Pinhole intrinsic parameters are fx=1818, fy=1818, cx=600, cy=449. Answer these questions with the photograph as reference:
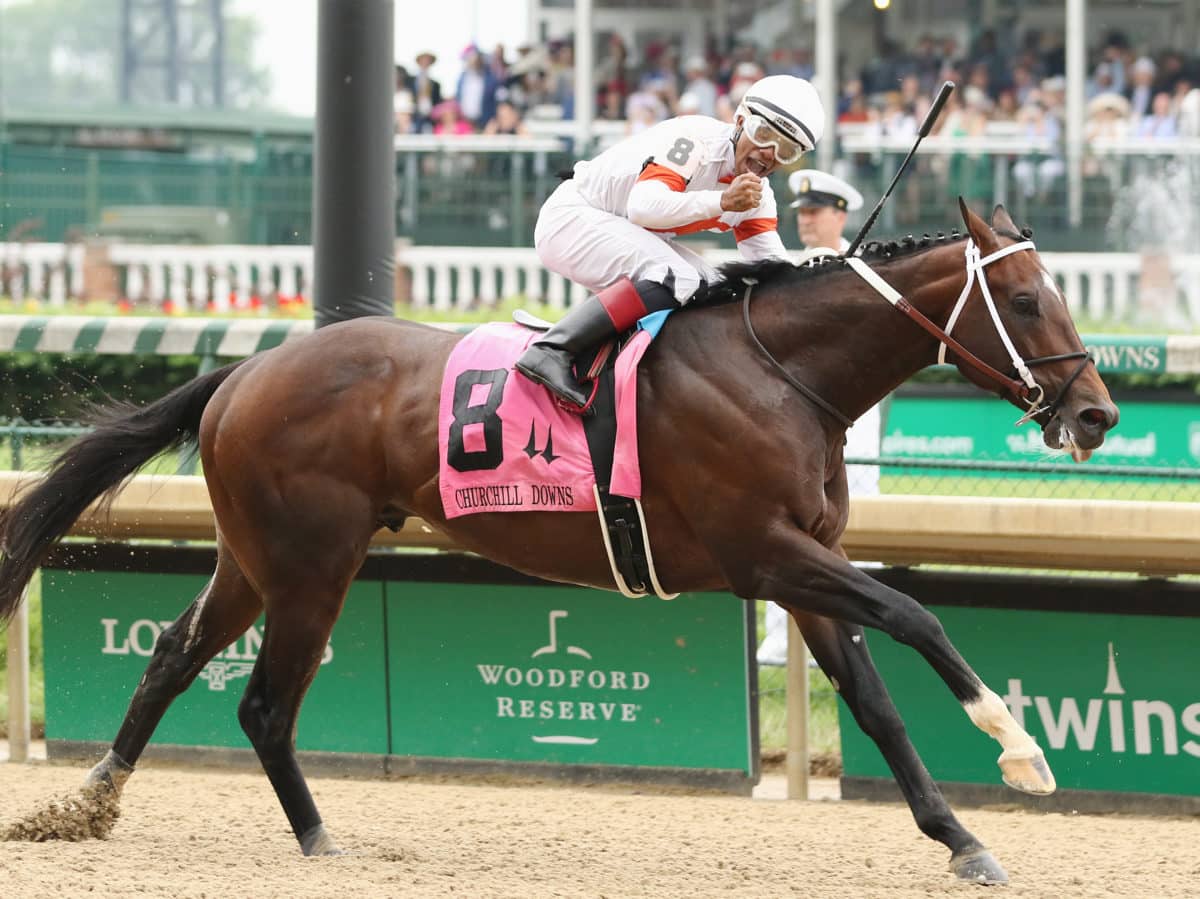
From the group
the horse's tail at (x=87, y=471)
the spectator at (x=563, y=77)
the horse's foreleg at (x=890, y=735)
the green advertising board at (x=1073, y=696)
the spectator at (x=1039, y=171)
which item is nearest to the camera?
the horse's foreleg at (x=890, y=735)

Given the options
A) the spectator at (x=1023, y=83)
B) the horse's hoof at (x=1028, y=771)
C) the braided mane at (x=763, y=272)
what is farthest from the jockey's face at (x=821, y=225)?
the spectator at (x=1023, y=83)

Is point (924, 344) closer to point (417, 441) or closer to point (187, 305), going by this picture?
point (417, 441)

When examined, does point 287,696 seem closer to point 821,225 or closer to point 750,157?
point 750,157

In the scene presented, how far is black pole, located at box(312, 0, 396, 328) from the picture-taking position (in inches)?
242

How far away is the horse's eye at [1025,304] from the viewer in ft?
16.0

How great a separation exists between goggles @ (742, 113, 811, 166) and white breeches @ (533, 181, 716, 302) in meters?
0.42

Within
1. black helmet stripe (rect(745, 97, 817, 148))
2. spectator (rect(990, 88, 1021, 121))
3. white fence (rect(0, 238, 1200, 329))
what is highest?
spectator (rect(990, 88, 1021, 121))

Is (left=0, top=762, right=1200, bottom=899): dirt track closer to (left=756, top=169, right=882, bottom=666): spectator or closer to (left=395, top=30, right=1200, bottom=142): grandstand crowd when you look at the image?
(left=756, top=169, right=882, bottom=666): spectator

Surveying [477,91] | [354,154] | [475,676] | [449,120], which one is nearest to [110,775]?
[475,676]

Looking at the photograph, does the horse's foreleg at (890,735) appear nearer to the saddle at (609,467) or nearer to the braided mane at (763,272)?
the saddle at (609,467)

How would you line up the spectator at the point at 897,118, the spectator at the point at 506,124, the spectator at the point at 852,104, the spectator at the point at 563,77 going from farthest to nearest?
the spectator at the point at 563,77, the spectator at the point at 852,104, the spectator at the point at 506,124, the spectator at the point at 897,118

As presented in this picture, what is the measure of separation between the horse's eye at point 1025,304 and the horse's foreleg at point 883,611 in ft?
2.72

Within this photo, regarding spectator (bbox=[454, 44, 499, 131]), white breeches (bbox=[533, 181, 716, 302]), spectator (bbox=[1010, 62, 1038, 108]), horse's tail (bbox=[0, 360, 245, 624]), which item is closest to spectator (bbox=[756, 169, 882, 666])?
white breeches (bbox=[533, 181, 716, 302])

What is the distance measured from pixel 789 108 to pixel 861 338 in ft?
2.23
